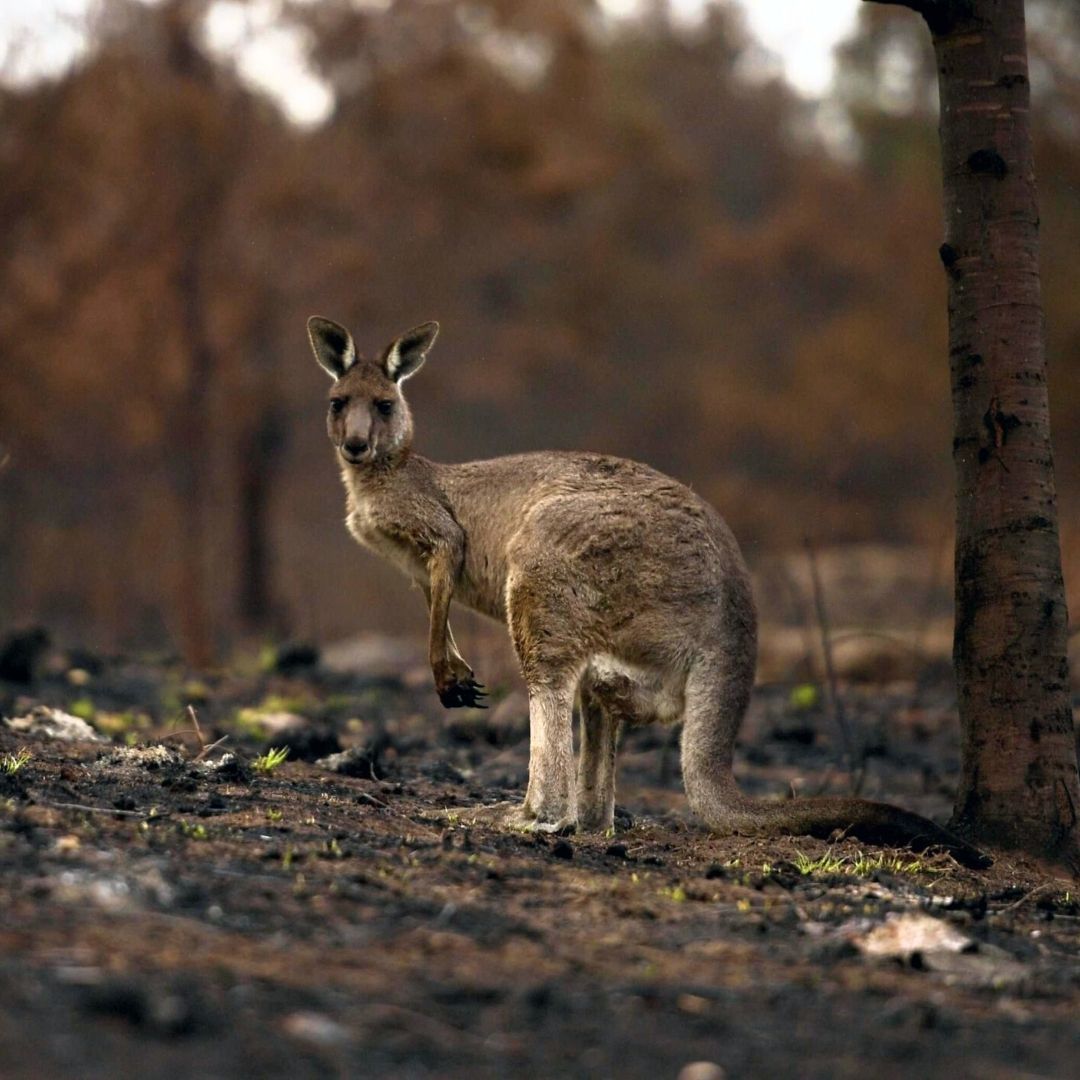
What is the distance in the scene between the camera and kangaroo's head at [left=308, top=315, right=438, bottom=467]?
7.20 metres

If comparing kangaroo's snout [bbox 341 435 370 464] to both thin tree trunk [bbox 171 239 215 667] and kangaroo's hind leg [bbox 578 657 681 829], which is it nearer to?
kangaroo's hind leg [bbox 578 657 681 829]

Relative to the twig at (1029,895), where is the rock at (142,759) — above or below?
above

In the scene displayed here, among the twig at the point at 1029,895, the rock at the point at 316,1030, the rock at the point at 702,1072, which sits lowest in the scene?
the rock at the point at 702,1072

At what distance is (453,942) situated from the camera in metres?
4.10

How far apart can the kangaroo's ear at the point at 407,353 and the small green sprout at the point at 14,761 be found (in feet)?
7.45

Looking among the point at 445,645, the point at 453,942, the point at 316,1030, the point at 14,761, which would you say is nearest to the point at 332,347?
the point at 445,645

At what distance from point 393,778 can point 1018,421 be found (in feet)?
10.2

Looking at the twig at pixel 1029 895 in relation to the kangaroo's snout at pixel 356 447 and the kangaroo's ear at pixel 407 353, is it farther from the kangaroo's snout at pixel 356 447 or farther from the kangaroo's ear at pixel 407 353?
the kangaroo's ear at pixel 407 353

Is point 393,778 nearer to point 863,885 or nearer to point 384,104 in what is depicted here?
point 863,885

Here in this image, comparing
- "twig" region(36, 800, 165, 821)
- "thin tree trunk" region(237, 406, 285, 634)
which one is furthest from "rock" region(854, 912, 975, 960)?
"thin tree trunk" region(237, 406, 285, 634)

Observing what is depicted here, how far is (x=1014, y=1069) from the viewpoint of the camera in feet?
11.7

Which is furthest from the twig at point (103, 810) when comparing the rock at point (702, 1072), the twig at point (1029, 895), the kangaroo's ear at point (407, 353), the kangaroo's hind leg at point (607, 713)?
the kangaroo's ear at point (407, 353)

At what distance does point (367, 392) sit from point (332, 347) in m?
0.35

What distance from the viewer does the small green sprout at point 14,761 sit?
227 inches
